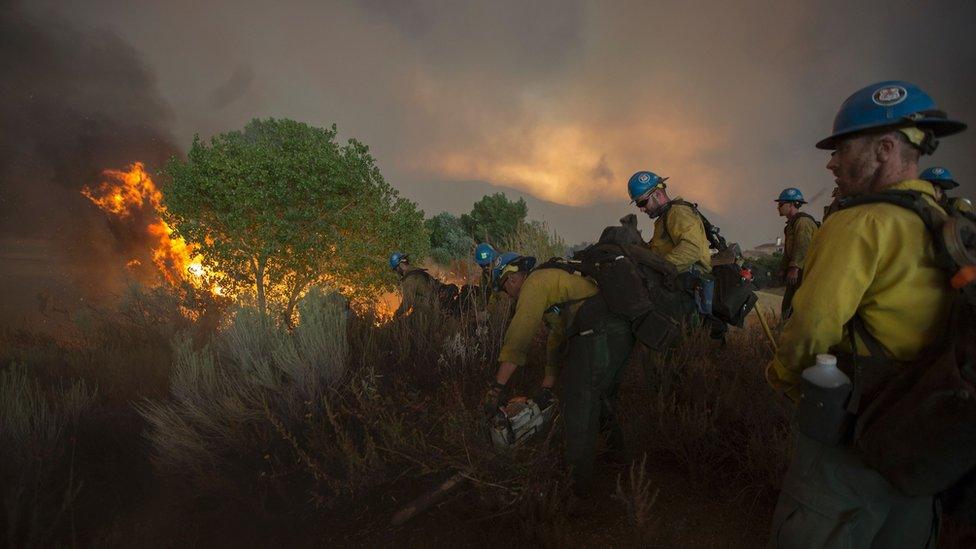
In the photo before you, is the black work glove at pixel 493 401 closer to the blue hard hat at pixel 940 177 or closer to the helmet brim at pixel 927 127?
the helmet brim at pixel 927 127

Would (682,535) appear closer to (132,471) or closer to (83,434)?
(132,471)

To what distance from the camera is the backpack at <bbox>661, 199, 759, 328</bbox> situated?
4.88 metres

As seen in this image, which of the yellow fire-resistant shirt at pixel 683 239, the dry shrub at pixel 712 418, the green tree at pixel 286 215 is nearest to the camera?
the dry shrub at pixel 712 418

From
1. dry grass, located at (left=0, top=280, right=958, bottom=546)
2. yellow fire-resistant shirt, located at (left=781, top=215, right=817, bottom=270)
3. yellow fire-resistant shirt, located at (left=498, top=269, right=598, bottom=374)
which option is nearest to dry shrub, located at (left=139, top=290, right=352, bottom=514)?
dry grass, located at (left=0, top=280, right=958, bottom=546)

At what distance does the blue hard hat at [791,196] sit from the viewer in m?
5.90

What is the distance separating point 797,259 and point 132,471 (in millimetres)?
6931

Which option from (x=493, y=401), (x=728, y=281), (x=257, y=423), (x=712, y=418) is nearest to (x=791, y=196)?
(x=728, y=281)

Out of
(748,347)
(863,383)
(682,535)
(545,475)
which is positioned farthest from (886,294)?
(748,347)

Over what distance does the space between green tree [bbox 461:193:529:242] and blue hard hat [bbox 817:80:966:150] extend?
22.9m

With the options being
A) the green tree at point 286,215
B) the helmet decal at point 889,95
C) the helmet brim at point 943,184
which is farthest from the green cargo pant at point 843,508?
→ the green tree at point 286,215

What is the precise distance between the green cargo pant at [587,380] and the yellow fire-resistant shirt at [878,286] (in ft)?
5.38

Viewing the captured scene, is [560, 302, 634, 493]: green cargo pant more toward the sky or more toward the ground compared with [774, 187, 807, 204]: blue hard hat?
more toward the ground

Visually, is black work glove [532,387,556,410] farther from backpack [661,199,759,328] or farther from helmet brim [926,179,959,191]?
helmet brim [926,179,959,191]

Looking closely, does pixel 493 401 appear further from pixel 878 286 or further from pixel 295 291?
pixel 295 291
